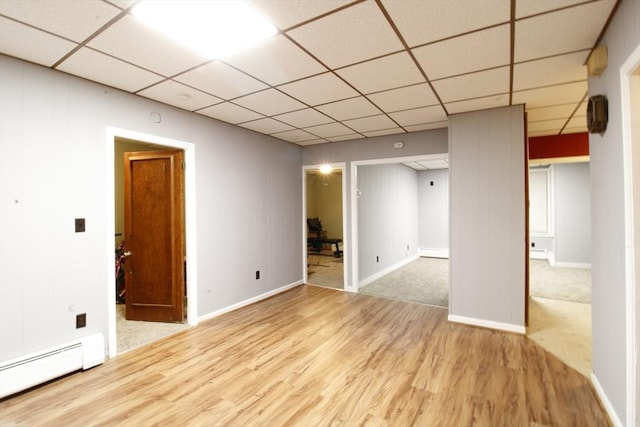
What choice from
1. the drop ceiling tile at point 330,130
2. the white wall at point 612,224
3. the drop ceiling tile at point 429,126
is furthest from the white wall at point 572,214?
the white wall at point 612,224


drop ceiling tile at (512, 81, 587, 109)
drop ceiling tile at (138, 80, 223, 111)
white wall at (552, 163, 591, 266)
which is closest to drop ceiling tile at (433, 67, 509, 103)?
drop ceiling tile at (512, 81, 587, 109)

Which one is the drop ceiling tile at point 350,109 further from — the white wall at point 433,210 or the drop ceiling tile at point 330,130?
the white wall at point 433,210

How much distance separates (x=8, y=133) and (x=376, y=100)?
3162 mm

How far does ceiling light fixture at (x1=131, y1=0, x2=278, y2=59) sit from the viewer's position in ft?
5.58

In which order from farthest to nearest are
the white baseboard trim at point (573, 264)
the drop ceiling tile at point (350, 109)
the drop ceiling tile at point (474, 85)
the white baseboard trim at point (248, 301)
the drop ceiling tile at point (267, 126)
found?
the white baseboard trim at point (573, 264) → the drop ceiling tile at point (267, 126) → the white baseboard trim at point (248, 301) → the drop ceiling tile at point (350, 109) → the drop ceiling tile at point (474, 85)

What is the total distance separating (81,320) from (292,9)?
3020mm

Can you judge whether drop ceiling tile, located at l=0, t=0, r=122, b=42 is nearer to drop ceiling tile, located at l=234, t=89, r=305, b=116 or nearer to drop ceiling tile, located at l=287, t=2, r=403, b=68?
drop ceiling tile, located at l=287, t=2, r=403, b=68

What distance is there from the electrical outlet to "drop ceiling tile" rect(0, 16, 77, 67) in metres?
2.10

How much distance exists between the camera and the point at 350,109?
3.49 meters

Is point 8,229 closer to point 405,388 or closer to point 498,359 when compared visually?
point 405,388

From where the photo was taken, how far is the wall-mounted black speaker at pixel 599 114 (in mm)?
1946

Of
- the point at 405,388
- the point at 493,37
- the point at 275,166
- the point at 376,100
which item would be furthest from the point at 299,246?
the point at 493,37

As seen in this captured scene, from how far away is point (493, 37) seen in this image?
2012mm

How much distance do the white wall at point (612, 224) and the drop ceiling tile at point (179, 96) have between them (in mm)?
3147
